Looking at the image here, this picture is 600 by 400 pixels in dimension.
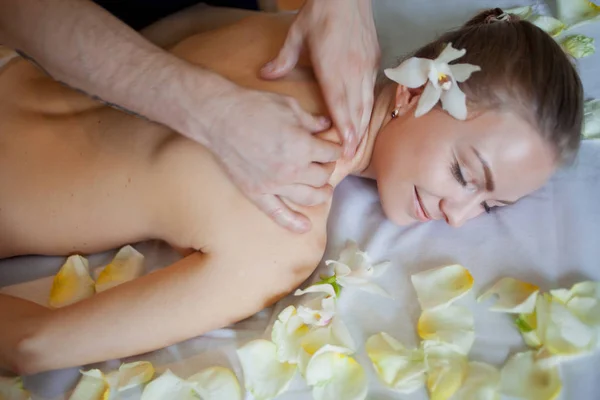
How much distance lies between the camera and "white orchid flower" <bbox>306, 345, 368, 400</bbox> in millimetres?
835

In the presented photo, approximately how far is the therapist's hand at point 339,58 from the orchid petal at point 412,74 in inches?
1.7

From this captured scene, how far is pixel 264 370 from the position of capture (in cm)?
86

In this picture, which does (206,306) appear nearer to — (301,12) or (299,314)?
(299,314)

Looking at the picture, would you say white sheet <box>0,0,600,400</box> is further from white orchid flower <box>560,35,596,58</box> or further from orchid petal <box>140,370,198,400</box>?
white orchid flower <box>560,35,596,58</box>

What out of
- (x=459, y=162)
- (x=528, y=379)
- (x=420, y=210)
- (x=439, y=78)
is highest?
(x=439, y=78)

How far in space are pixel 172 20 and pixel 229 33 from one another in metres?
0.31

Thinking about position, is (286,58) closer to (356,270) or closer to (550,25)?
(356,270)

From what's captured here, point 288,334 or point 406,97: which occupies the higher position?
point 406,97

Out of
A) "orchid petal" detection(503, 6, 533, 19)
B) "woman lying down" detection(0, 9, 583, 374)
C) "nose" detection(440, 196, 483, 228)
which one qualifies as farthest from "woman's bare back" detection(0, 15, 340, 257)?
"orchid petal" detection(503, 6, 533, 19)

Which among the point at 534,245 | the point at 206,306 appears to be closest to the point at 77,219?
the point at 206,306

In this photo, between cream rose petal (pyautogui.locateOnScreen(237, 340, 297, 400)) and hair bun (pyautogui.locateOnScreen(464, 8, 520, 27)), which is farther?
hair bun (pyautogui.locateOnScreen(464, 8, 520, 27))

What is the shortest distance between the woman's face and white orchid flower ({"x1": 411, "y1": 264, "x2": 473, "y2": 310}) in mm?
91

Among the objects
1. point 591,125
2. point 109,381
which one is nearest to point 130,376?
point 109,381

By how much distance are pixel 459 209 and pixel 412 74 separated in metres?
0.24
